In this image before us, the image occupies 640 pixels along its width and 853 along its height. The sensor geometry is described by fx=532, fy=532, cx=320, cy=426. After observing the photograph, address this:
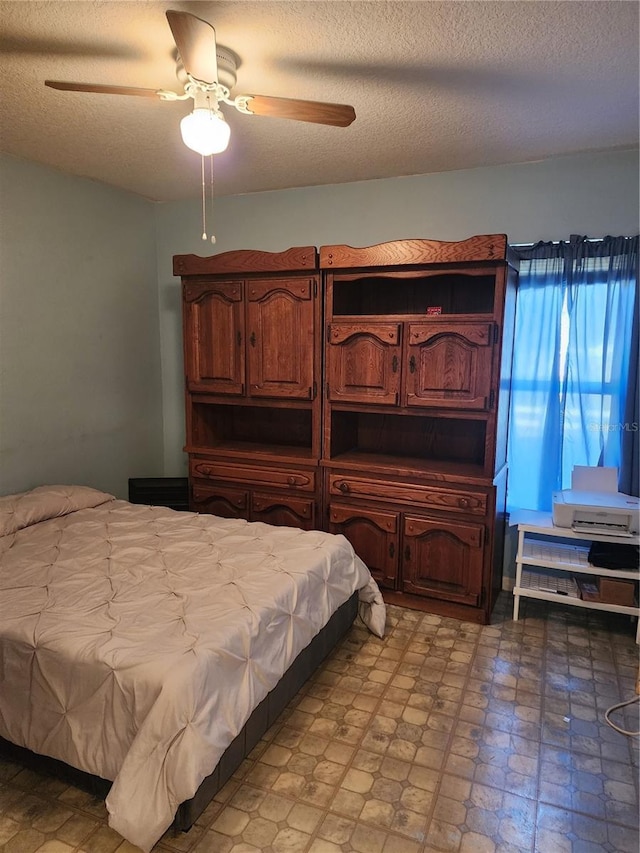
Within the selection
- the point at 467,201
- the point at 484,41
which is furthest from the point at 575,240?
the point at 484,41

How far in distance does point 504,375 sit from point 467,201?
3.70 ft

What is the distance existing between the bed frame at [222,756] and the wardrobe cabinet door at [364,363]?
142 cm

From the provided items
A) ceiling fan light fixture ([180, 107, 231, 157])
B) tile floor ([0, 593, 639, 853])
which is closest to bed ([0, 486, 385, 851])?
tile floor ([0, 593, 639, 853])

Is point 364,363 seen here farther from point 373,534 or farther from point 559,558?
point 559,558

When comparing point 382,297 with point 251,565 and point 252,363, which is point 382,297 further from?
point 251,565

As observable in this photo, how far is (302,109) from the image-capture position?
1.93 m

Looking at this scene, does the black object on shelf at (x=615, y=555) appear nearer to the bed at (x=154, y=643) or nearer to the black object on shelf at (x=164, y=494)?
the bed at (x=154, y=643)

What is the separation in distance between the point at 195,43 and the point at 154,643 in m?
1.86

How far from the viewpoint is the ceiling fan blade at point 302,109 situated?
1889 mm

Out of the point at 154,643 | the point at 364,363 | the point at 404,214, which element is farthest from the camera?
the point at 404,214

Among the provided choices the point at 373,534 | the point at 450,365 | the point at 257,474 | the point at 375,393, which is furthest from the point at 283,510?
the point at 450,365

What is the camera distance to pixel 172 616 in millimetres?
1922

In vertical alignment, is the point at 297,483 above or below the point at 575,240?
below

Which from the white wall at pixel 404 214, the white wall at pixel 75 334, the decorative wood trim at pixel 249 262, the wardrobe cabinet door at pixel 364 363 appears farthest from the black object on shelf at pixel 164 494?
the decorative wood trim at pixel 249 262
